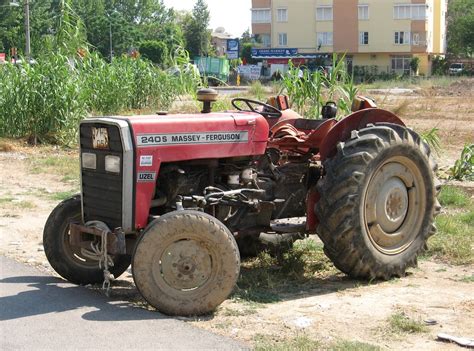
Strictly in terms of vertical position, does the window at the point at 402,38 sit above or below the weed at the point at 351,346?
above

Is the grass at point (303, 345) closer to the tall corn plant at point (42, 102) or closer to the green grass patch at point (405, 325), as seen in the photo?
the green grass patch at point (405, 325)

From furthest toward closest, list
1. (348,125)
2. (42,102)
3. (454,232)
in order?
(42,102)
(454,232)
(348,125)

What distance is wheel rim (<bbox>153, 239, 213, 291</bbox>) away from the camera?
19.8ft

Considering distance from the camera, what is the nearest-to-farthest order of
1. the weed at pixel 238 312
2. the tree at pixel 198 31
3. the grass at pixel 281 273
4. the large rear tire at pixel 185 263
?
the large rear tire at pixel 185 263, the weed at pixel 238 312, the grass at pixel 281 273, the tree at pixel 198 31

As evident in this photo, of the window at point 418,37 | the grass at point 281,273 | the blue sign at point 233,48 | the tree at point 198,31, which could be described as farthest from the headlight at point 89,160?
the tree at point 198,31

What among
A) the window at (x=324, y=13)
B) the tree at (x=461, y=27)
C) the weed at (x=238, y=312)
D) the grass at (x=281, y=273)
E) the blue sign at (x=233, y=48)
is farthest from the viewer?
the tree at (x=461, y=27)

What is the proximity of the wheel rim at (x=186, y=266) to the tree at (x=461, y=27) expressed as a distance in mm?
88347

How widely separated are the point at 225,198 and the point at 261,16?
85.2m

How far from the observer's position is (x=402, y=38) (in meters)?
83.2

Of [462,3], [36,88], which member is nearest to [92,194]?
[36,88]

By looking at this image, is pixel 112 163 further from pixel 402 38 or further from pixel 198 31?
pixel 198 31

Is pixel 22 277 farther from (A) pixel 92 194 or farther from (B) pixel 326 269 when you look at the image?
(B) pixel 326 269

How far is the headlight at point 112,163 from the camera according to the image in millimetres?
6285

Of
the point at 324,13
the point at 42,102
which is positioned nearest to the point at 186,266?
the point at 42,102
